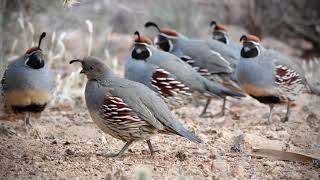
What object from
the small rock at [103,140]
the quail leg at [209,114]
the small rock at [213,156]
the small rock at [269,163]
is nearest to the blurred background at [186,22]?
the quail leg at [209,114]

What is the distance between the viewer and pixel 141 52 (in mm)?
6324

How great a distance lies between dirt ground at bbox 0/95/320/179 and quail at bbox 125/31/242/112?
0.33 m

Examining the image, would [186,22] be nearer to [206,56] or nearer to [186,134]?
[206,56]

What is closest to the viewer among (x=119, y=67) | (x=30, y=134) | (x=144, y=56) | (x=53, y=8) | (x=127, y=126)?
(x=127, y=126)

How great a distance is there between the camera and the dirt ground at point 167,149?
420 cm

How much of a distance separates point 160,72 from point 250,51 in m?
0.89

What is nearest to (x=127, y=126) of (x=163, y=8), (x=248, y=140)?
(x=248, y=140)

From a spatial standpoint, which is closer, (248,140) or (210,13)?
(248,140)

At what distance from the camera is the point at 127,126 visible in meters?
4.69

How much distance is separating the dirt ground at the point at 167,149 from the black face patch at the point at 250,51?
0.60 metres

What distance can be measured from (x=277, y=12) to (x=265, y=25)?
0.26m

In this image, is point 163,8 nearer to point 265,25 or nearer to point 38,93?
point 265,25

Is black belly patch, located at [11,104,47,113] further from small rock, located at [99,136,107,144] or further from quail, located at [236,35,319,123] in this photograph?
quail, located at [236,35,319,123]

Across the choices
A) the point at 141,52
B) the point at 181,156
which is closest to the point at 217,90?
the point at 141,52
